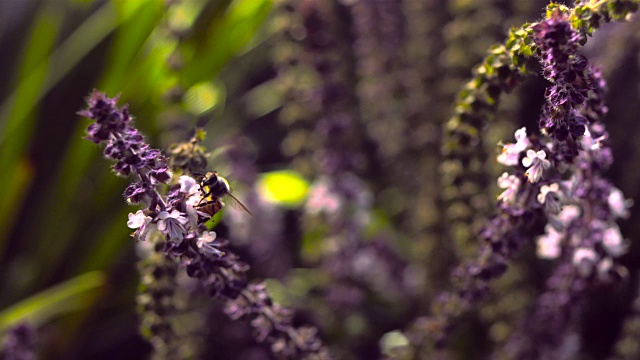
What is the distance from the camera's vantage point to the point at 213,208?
58cm

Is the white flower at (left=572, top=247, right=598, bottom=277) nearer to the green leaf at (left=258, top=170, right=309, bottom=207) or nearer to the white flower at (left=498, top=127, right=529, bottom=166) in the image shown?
the white flower at (left=498, top=127, right=529, bottom=166)

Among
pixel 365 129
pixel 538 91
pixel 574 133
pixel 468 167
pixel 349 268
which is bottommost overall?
pixel 574 133

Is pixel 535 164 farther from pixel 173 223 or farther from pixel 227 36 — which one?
pixel 227 36

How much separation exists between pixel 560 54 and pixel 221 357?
99cm

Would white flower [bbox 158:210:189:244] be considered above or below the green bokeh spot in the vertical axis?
below

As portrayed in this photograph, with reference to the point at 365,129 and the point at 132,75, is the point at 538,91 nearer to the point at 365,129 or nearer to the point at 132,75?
the point at 365,129

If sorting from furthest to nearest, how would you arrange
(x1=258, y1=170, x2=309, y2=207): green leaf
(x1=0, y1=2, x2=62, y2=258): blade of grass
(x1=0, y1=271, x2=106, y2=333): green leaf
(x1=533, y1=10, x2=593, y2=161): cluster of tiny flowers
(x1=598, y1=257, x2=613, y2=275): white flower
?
1. (x1=258, y1=170, x2=309, y2=207): green leaf
2. (x1=0, y1=2, x2=62, y2=258): blade of grass
3. (x1=0, y1=271, x2=106, y2=333): green leaf
4. (x1=598, y1=257, x2=613, y2=275): white flower
5. (x1=533, y1=10, x2=593, y2=161): cluster of tiny flowers

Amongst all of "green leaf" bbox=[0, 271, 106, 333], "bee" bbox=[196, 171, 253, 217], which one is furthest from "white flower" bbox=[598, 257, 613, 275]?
"green leaf" bbox=[0, 271, 106, 333]

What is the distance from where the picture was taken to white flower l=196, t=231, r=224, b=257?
0.53 meters

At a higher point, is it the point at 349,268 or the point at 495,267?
the point at 349,268

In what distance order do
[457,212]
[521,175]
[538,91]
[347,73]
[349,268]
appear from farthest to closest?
[347,73]
[538,91]
[349,268]
[457,212]
[521,175]

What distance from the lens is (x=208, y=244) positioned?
54 cm

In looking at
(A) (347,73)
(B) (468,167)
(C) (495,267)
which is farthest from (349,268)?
(A) (347,73)

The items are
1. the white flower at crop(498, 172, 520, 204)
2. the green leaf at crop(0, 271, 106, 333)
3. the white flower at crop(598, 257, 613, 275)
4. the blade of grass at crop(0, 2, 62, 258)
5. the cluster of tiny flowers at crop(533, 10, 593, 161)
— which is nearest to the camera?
the cluster of tiny flowers at crop(533, 10, 593, 161)
